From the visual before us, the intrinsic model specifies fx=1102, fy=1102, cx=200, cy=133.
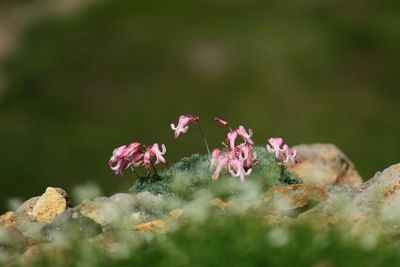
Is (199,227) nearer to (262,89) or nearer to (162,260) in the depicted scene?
(162,260)

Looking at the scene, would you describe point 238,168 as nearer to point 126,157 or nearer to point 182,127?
point 182,127

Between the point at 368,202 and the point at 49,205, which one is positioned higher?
the point at 368,202

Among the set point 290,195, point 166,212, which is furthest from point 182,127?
point 290,195

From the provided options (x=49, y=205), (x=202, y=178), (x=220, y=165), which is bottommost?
(x=49, y=205)

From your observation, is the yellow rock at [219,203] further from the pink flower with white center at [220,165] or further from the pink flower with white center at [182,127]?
the pink flower with white center at [182,127]

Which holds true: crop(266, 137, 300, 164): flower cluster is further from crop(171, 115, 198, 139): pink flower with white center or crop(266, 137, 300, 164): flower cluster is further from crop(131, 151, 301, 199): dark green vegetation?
crop(171, 115, 198, 139): pink flower with white center

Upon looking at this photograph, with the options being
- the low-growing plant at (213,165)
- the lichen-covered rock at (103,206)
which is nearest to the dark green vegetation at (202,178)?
the low-growing plant at (213,165)
